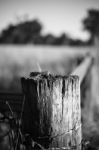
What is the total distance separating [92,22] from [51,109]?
6246cm

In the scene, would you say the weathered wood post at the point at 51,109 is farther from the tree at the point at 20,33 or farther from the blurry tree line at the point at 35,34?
the tree at the point at 20,33

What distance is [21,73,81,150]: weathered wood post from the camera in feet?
4.71

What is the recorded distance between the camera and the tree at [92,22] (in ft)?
184

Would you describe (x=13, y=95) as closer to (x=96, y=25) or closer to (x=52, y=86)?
(x=52, y=86)

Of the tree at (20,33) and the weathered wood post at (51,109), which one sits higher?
the tree at (20,33)

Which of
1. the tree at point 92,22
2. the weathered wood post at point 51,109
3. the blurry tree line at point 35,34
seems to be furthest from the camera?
the blurry tree line at point 35,34

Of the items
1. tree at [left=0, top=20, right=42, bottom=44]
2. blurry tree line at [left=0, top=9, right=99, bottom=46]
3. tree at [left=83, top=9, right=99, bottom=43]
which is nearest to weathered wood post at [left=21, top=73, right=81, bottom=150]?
blurry tree line at [left=0, top=9, right=99, bottom=46]

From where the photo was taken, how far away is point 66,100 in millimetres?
1492

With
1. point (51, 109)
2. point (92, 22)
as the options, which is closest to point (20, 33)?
point (92, 22)

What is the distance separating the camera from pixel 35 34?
64.8m

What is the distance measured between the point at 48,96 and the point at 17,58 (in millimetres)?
15756

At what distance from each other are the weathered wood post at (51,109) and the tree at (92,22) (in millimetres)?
54090

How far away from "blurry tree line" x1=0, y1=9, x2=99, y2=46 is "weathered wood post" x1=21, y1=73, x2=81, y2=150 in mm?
51831

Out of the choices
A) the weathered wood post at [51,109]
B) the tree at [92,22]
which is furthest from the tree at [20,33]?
the weathered wood post at [51,109]
